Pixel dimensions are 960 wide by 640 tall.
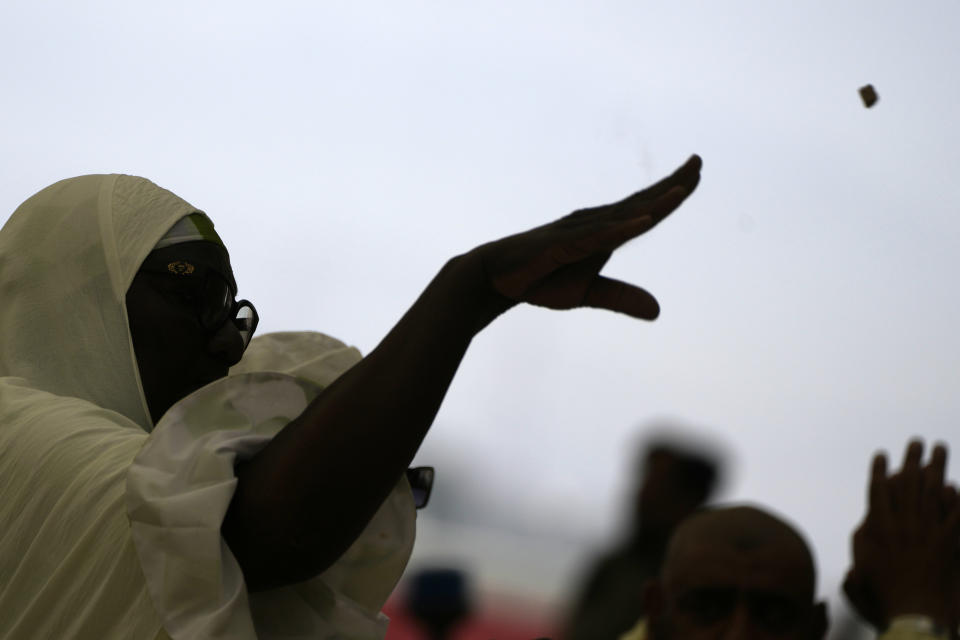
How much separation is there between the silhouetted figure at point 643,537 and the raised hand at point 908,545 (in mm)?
2225

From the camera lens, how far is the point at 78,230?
223 cm

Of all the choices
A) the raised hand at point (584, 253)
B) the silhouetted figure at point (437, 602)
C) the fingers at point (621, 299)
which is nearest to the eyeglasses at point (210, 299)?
the raised hand at point (584, 253)

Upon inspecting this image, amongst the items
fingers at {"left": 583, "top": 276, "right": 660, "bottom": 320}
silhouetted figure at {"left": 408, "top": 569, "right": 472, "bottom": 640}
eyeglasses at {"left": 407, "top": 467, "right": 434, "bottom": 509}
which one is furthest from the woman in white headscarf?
silhouetted figure at {"left": 408, "top": 569, "right": 472, "bottom": 640}

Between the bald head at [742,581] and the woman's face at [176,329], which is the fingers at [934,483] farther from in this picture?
the woman's face at [176,329]

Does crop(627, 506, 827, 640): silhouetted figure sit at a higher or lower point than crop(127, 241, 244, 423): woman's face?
lower

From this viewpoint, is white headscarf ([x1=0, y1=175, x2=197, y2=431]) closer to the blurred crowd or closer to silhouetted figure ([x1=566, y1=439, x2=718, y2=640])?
the blurred crowd

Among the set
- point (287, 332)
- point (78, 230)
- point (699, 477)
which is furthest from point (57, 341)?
point (699, 477)

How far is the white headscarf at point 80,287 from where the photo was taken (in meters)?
2.12

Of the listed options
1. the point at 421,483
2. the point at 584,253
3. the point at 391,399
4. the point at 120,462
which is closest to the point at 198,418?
the point at 120,462

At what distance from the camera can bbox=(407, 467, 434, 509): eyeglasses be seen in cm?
204

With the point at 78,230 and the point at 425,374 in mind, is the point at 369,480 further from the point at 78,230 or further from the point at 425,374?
the point at 78,230

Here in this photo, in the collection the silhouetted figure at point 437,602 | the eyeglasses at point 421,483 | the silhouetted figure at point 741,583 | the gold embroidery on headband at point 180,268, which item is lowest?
the silhouetted figure at point 437,602

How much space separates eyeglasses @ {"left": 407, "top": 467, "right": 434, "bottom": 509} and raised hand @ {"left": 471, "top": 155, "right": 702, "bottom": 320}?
62 cm

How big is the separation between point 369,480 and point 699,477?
317 centimetres
